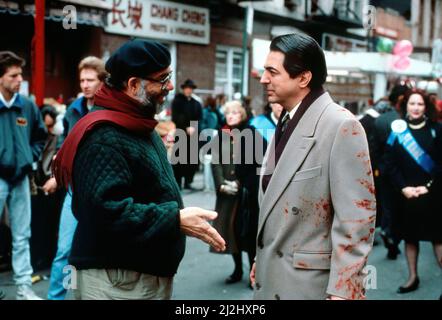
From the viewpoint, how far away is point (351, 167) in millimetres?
2480

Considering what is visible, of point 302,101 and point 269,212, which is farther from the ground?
point 302,101

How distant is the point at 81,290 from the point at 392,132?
14.1 ft

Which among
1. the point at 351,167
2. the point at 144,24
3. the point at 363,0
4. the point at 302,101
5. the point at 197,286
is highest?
the point at 363,0

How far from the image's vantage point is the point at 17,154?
197 inches

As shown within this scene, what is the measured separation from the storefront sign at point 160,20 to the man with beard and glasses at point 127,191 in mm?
10952

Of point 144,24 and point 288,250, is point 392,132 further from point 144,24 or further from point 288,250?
point 144,24

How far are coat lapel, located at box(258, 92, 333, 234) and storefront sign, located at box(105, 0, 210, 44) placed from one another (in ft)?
36.3

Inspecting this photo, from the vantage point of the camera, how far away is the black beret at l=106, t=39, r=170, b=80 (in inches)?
98.9

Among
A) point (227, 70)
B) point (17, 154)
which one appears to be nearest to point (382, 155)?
point (17, 154)

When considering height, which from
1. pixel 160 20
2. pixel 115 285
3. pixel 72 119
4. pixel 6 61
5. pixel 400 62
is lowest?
pixel 115 285

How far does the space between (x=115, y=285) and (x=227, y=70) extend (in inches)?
623

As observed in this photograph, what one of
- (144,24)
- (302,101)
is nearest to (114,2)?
(144,24)

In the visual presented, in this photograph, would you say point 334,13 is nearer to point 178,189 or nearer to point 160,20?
point 160,20

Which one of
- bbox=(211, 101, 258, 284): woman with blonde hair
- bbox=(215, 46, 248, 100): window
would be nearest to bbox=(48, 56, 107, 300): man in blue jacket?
bbox=(211, 101, 258, 284): woman with blonde hair
